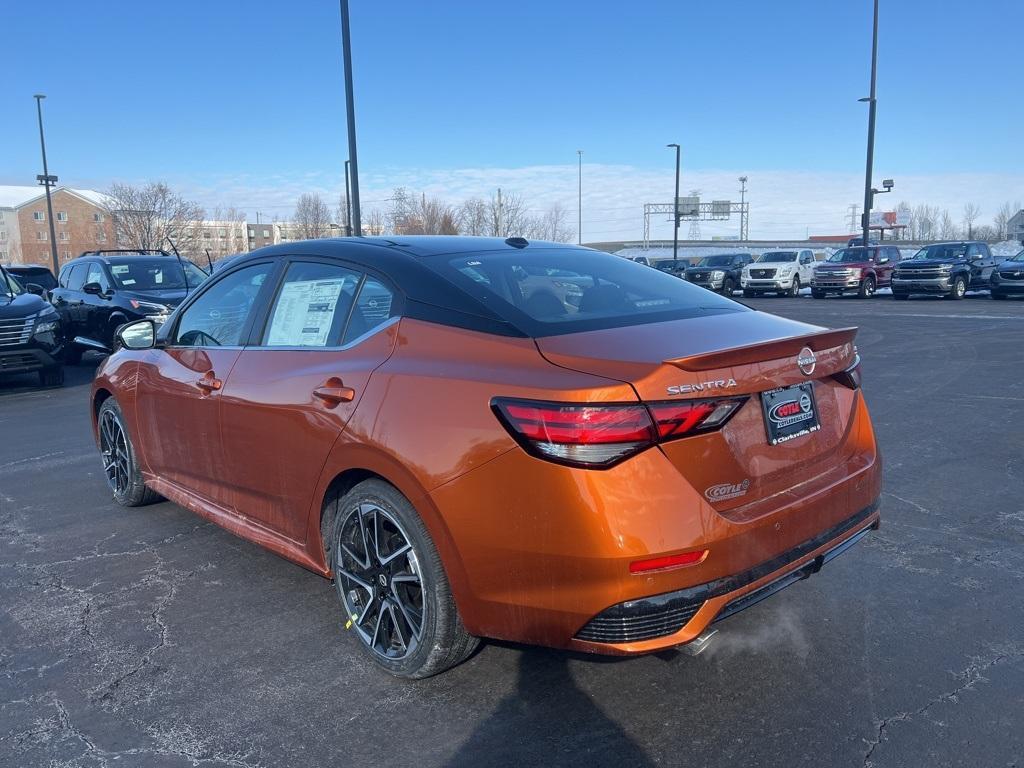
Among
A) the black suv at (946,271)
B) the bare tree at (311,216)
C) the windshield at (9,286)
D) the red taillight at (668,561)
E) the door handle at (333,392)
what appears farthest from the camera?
the bare tree at (311,216)

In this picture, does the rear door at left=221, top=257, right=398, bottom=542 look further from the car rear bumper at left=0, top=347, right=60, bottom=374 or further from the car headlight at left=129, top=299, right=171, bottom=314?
the car headlight at left=129, top=299, right=171, bottom=314

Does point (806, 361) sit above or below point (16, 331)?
above

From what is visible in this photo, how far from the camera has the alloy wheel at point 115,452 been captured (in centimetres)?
532

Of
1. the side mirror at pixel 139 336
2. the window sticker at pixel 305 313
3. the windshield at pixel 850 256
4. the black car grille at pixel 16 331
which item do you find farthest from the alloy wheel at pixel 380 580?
the windshield at pixel 850 256

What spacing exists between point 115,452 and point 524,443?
3.92m

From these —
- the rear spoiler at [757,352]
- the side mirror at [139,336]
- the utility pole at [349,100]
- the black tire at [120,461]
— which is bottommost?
the black tire at [120,461]

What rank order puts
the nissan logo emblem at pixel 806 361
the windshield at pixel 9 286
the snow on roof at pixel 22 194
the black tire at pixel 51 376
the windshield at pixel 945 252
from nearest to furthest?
the nissan logo emblem at pixel 806 361 < the black tire at pixel 51 376 < the windshield at pixel 9 286 < the windshield at pixel 945 252 < the snow on roof at pixel 22 194

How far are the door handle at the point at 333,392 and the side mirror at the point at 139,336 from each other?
6.42 feet

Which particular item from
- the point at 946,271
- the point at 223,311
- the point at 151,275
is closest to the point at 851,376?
the point at 223,311

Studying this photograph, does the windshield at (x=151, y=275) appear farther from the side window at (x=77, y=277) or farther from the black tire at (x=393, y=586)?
the black tire at (x=393, y=586)

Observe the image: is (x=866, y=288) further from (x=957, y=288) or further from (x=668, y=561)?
(x=668, y=561)

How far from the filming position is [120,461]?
541 centimetres

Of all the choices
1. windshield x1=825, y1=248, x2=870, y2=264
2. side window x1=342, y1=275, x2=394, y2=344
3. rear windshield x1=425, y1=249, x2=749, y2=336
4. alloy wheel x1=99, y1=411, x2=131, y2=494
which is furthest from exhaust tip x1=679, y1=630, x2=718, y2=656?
windshield x1=825, y1=248, x2=870, y2=264

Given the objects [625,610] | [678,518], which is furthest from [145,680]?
[678,518]
